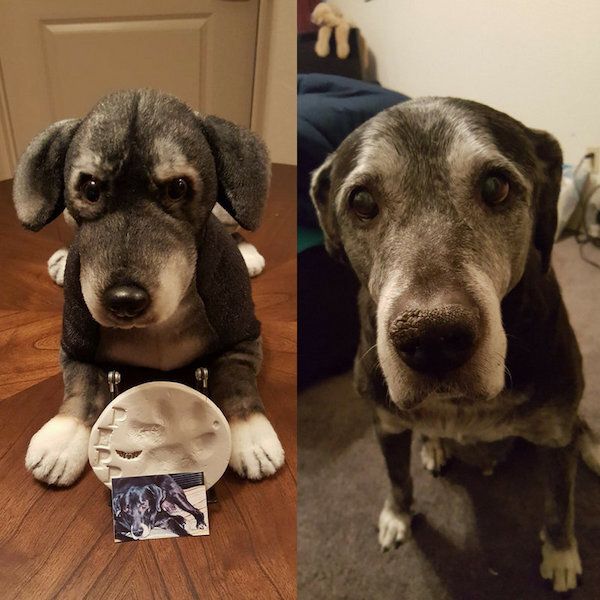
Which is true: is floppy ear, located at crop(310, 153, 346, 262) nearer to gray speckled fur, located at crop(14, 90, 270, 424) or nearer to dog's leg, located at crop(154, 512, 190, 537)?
gray speckled fur, located at crop(14, 90, 270, 424)

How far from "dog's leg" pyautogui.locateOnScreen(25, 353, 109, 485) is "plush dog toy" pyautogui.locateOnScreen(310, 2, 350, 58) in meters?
0.47

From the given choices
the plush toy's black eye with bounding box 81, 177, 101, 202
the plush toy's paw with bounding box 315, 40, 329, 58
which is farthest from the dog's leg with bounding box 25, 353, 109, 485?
the plush toy's paw with bounding box 315, 40, 329, 58

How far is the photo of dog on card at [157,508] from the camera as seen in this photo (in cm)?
69

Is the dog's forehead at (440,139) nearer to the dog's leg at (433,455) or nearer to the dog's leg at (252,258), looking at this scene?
the dog's leg at (433,455)

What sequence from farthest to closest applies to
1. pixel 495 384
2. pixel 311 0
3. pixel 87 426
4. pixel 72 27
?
pixel 72 27, pixel 87 426, pixel 311 0, pixel 495 384

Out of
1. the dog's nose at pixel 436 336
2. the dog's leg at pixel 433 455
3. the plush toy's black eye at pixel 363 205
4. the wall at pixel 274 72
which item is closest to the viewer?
the dog's nose at pixel 436 336

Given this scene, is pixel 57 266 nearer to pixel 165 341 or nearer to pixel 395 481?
pixel 165 341

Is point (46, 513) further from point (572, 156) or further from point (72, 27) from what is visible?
point (72, 27)

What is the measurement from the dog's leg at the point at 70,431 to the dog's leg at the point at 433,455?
1.24ft

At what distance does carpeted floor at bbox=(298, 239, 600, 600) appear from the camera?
2.05 ft

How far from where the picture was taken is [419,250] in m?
0.56

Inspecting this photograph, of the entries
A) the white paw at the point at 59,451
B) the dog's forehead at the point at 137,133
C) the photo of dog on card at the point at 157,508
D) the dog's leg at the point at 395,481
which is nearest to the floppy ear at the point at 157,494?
the photo of dog on card at the point at 157,508

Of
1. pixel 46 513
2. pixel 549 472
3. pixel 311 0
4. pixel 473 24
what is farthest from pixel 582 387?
pixel 46 513

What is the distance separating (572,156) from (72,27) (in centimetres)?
119
